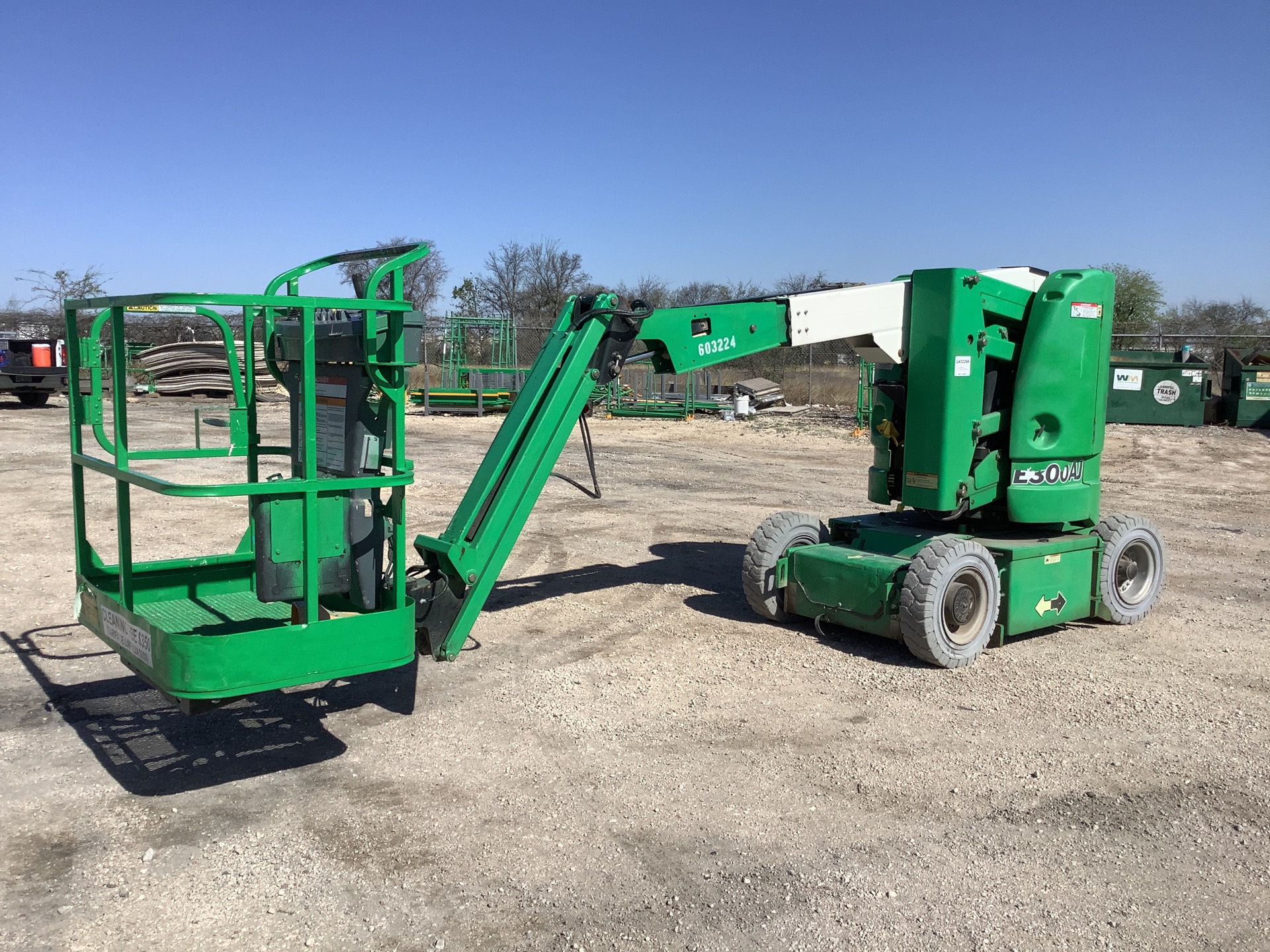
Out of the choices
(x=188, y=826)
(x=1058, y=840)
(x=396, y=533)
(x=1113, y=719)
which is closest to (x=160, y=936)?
(x=188, y=826)

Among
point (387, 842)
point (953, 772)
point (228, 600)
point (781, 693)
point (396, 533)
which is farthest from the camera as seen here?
point (781, 693)

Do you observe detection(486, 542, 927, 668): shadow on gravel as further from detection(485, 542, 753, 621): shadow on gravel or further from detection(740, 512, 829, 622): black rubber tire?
detection(740, 512, 829, 622): black rubber tire

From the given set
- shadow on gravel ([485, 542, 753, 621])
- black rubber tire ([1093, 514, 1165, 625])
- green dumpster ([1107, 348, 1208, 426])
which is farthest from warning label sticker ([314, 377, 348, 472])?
green dumpster ([1107, 348, 1208, 426])

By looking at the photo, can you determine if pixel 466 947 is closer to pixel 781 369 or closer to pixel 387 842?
pixel 387 842

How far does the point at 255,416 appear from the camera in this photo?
18.3ft

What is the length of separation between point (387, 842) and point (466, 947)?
834mm

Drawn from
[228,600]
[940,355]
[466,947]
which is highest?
[940,355]

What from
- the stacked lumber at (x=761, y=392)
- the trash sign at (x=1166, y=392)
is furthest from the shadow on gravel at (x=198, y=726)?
the stacked lumber at (x=761, y=392)

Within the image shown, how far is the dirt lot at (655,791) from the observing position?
3711 mm

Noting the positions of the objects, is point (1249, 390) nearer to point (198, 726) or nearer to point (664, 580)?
point (664, 580)

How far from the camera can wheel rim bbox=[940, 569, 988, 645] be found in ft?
21.5

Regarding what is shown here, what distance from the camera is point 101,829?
167 inches

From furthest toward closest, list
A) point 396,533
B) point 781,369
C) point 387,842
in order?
point 781,369
point 396,533
point 387,842

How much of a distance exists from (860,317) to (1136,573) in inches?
123
